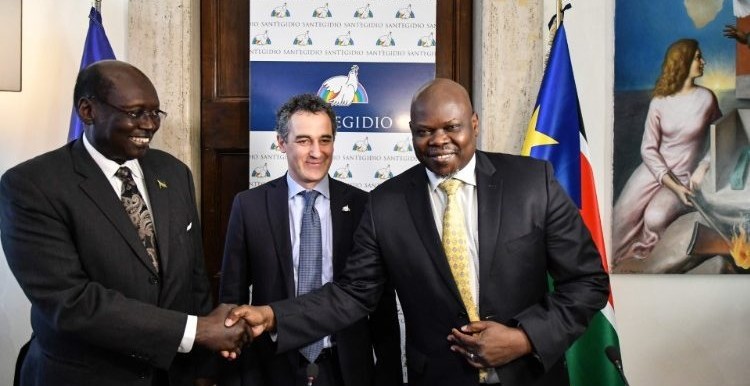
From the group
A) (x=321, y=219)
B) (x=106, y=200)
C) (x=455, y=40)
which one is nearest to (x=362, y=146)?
(x=455, y=40)

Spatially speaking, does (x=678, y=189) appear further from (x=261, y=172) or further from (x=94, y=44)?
(x=94, y=44)

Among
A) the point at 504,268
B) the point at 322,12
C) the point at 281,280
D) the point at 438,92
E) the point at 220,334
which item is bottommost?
the point at 220,334

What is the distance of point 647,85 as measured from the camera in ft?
11.0

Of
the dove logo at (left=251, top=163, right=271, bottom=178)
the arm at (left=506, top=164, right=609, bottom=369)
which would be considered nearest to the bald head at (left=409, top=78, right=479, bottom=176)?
the arm at (left=506, top=164, right=609, bottom=369)

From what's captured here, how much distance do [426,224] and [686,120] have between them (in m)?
2.02

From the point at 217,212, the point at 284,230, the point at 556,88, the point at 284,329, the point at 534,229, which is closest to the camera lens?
the point at 534,229

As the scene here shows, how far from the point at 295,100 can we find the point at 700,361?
2629 mm

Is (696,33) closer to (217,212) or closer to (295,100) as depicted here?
(295,100)

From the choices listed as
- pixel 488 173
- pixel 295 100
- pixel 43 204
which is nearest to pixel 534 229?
pixel 488 173

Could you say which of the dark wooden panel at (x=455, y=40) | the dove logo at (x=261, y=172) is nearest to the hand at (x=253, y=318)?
the dove logo at (x=261, y=172)

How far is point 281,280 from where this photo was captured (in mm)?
2416

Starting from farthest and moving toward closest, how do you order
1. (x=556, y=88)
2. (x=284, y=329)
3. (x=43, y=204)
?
1. (x=556, y=88)
2. (x=284, y=329)
3. (x=43, y=204)

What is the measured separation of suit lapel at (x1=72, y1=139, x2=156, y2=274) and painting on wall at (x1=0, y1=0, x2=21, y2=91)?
1.74 m

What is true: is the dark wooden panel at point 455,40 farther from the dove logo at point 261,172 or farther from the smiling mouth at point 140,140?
the smiling mouth at point 140,140
